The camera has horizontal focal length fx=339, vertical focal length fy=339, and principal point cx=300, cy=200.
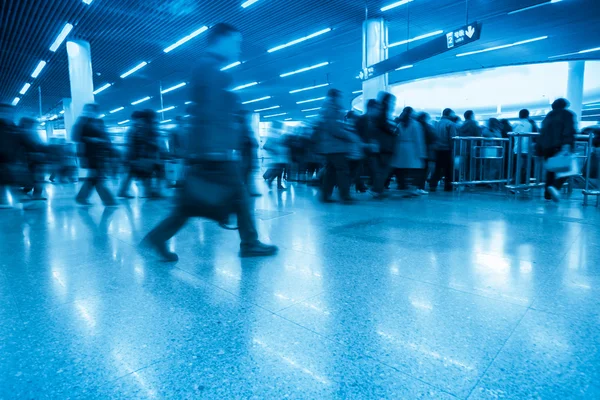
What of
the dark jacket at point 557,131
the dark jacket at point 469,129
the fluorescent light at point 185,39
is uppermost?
the fluorescent light at point 185,39

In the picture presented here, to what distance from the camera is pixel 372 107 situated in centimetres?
537


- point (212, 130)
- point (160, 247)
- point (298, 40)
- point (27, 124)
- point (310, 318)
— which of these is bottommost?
point (310, 318)

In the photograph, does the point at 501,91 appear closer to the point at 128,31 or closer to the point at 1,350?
the point at 128,31

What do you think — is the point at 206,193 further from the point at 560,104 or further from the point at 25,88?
the point at 25,88

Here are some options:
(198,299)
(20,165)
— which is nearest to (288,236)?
(198,299)

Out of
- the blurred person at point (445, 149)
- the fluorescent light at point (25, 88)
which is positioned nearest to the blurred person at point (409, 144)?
the blurred person at point (445, 149)

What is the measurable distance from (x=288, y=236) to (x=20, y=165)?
4.64 m

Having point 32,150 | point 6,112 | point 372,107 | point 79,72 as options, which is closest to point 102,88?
point 79,72

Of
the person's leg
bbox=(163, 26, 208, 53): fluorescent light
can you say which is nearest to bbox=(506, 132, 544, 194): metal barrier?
the person's leg

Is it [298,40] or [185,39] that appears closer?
[185,39]

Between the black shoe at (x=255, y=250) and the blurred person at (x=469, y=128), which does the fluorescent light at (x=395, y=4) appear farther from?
the black shoe at (x=255, y=250)

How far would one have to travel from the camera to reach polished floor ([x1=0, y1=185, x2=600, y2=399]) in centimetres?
113

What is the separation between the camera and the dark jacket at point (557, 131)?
4930 millimetres

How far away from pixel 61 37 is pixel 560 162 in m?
12.9
